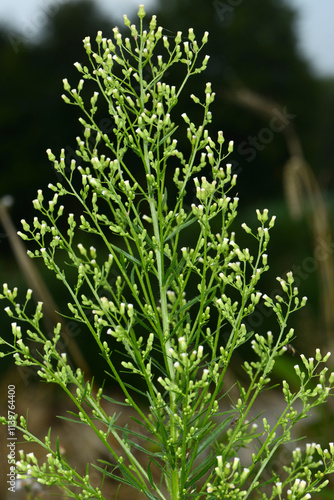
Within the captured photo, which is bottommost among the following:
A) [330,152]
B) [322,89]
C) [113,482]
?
[113,482]

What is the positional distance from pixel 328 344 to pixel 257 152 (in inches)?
318

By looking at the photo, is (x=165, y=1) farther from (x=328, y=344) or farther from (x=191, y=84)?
(x=328, y=344)

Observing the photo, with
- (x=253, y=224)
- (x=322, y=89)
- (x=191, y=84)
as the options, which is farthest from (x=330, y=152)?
(x=253, y=224)

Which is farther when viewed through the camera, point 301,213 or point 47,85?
point 47,85

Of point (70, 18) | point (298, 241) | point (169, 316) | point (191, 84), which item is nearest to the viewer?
point (169, 316)

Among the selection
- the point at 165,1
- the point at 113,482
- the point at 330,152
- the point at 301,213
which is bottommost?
the point at 113,482

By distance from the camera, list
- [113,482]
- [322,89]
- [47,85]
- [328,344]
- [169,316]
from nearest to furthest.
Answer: [169,316] → [328,344] → [113,482] → [47,85] → [322,89]

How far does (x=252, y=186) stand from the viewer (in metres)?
11.7

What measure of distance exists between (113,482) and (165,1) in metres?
10.8

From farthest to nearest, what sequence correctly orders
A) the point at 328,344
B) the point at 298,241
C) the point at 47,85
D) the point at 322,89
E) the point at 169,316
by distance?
the point at 322,89 < the point at 47,85 < the point at 298,241 < the point at 328,344 < the point at 169,316

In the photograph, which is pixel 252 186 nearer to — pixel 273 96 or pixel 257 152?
pixel 257 152

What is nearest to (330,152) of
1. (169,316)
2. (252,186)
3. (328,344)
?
(252,186)

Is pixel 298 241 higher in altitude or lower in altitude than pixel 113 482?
higher

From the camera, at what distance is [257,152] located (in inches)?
476
